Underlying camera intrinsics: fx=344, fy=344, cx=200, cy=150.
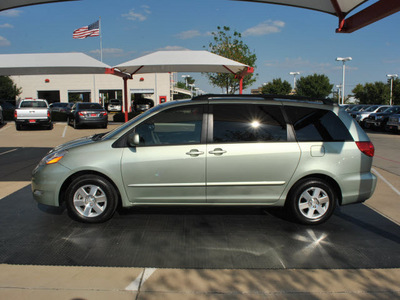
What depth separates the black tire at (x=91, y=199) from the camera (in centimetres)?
452

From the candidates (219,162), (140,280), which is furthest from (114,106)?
(140,280)

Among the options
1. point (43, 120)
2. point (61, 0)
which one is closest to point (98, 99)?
point (43, 120)

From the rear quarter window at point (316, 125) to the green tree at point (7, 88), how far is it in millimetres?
45804

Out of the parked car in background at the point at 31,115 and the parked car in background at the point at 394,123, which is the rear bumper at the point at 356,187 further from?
the parked car in background at the point at 31,115

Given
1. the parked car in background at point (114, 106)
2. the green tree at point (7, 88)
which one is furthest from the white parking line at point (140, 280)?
the green tree at point (7, 88)

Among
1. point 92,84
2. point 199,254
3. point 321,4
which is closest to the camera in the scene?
point 199,254

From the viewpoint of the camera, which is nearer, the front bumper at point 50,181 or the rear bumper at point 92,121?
the front bumper at point 50,181

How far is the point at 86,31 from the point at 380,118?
22.5 m

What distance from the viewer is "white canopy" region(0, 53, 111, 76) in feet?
45.4

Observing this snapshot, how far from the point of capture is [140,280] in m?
3.21

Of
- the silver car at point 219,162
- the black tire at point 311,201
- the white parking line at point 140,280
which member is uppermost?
the silver car at point 219,162

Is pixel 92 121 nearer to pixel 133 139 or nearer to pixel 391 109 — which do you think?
pixel 133 139

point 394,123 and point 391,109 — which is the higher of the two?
point 391,109

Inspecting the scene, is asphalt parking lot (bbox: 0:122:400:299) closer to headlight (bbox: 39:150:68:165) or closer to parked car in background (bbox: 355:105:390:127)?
headlight (bbox: 39:150:68:165)
